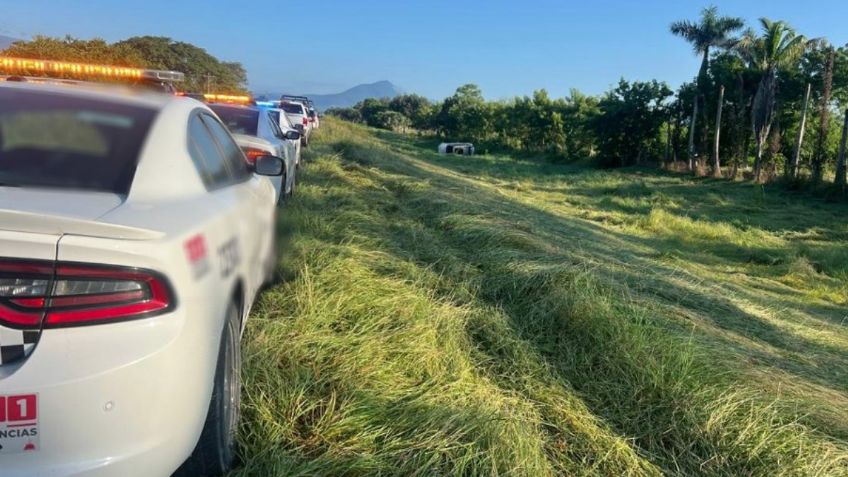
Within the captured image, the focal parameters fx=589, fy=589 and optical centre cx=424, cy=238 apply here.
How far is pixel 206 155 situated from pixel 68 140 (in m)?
0.63

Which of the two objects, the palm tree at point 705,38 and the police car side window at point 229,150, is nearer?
the police car side window at point 229,150

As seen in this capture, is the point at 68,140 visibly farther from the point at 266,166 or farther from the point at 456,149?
Result: the point at 456,149

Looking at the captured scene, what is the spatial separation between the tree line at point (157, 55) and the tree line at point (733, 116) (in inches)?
1081

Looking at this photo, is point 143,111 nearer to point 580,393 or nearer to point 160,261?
point 160,261

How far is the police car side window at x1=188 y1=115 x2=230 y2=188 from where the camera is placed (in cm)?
269

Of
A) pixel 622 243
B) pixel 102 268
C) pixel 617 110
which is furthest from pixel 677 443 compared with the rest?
pixel 617 110

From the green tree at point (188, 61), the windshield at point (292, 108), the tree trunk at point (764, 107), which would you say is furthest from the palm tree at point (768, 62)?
the green tree at point (188, 61)

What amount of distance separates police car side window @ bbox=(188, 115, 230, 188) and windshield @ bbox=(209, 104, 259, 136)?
449cm

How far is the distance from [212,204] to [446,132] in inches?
2624

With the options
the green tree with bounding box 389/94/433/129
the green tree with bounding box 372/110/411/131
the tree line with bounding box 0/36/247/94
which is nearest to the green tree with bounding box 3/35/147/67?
the tree line with bounding box 0/36/247/94

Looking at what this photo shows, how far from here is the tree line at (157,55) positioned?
3014 cm

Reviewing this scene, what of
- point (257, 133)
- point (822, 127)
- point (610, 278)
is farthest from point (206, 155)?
point (822, 127)

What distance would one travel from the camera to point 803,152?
34.1 meters

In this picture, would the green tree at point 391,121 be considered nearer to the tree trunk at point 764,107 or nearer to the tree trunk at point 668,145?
the tree trunk at point 668,145
